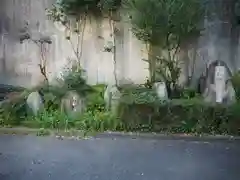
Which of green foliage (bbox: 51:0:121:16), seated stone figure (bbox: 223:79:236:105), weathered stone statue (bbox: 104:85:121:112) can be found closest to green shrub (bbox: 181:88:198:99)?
seated stone figure (bbox: 223:79:236:105)

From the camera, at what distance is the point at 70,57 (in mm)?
10602

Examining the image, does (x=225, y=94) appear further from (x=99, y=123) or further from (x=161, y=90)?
(x=99, y=123)

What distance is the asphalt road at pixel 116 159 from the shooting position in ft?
21.1

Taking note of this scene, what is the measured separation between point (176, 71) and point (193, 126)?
159 centimetres

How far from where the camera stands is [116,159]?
7293mm

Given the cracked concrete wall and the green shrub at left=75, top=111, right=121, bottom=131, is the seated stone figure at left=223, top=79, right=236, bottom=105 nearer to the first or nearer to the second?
the cracked concrete wall

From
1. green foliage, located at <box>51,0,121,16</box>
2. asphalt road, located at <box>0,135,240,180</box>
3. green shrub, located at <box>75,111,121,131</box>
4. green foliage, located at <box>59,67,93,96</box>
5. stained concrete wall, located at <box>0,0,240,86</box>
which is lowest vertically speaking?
asphalt road, located at <box>0,135,240,180</box>

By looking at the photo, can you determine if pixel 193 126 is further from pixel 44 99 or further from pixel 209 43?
pixel 44 99

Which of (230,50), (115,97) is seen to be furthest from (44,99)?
(230,50)

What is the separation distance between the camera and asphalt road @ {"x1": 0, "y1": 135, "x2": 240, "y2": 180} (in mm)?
6430

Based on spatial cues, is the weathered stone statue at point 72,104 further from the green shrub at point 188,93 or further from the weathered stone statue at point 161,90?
the green shrub at point 188,93

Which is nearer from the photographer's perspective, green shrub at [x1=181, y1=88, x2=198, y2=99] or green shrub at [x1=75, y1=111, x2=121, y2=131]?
green shrub at [x1=75, y1=111, x2=121, y2=131]

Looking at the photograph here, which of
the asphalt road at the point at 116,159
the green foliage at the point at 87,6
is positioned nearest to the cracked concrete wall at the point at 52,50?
the green foliage at the point at 87,6

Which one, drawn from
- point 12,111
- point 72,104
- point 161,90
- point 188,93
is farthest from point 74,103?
point 188,93
